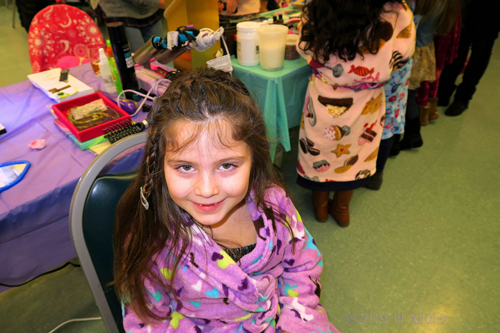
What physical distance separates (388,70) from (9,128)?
1381mm

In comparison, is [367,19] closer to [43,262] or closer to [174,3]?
[174,3]

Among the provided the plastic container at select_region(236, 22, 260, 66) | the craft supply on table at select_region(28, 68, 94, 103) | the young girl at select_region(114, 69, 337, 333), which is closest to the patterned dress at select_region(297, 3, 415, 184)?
the plastic container at select_region(236, 22, 260, 66)

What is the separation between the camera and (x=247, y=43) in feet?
4.80

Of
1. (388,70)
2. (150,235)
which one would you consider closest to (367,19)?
(388,70)

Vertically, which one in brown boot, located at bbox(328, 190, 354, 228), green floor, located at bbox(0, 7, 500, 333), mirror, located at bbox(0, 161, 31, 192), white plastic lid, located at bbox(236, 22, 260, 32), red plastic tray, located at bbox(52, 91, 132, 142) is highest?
white plastic lid, located at bbox(236, 22, 260, 32)

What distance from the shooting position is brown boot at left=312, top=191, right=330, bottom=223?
170cm

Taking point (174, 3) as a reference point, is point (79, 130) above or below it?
below

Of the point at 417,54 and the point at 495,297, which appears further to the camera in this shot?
the point at 417,54

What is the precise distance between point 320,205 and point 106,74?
121cm

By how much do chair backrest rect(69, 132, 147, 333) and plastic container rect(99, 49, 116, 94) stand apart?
71cm

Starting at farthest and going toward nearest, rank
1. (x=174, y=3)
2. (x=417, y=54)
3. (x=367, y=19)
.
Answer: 1. (x=417, y=54)
2. (x=174, y=3)
3. (x=367, y=19)

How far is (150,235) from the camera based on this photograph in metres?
0.72

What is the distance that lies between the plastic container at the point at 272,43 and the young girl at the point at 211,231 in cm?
76

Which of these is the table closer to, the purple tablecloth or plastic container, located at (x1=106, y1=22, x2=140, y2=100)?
plastic container, located at (x1=106, y1=22, x2=140, y2=100)
